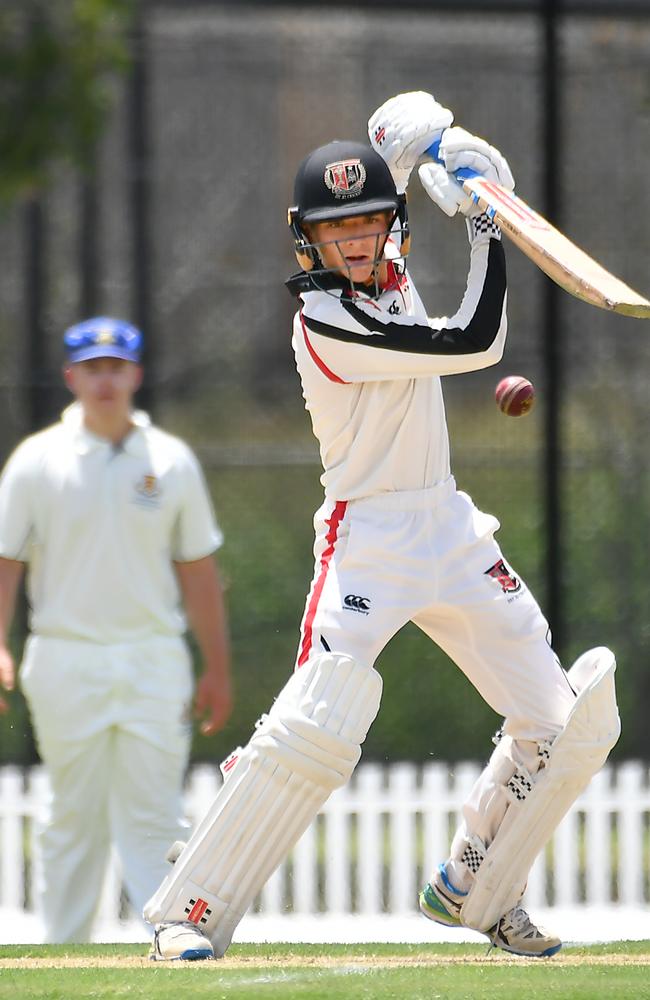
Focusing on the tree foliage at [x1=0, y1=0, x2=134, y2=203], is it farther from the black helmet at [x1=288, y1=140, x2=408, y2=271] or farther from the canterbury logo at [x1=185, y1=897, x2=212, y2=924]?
the canterbury logo at [x1=185, y1=897, x2=212, y2=924]

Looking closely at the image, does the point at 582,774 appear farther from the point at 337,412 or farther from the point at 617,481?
the point at 617,481

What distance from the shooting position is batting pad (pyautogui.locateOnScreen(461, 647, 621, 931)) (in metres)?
4.48

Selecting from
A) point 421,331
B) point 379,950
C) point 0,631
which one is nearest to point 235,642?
point 0,631

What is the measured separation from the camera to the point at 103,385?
614 cm

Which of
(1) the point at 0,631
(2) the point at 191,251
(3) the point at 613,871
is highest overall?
(2) the point at 191,251

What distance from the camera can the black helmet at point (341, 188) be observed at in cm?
436

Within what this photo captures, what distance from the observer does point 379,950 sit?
4801mm

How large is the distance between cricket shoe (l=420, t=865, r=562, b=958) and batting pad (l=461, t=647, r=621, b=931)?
34 millimetres

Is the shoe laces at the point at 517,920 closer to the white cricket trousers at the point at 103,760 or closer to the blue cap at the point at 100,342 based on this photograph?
the white cricket trousers at the point at 103,760

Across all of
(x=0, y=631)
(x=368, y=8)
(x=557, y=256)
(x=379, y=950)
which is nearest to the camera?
(x=557, y=256)

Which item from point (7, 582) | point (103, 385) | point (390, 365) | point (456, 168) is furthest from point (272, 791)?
point (103, 385)

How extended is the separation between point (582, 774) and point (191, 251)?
158 inches

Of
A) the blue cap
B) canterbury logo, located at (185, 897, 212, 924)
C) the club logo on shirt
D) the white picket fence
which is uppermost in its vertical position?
the blue cap

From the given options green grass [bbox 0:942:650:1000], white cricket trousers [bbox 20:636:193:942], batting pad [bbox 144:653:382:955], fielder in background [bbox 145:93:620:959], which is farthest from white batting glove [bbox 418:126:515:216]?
white cricket trousers [bbox 20:636:193:942]
